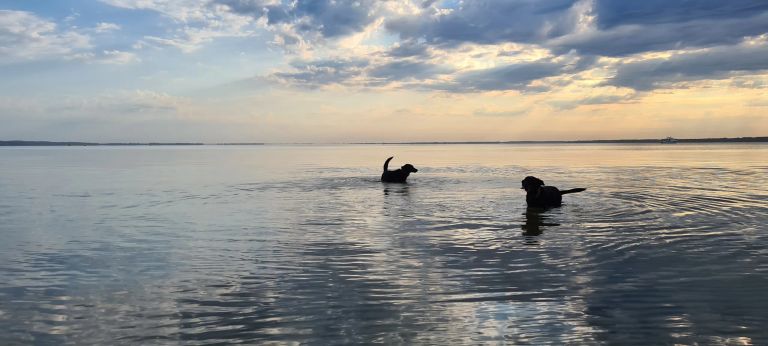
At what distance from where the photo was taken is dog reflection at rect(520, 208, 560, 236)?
13.9 m

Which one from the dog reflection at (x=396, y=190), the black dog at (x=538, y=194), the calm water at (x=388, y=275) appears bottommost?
the calm water at (x=388, y=275)

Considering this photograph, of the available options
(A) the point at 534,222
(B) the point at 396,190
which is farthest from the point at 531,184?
(B) the point at 396,190

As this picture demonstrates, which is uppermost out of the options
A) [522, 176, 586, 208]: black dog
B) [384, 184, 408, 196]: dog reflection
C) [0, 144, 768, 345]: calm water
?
[522, 176, 586, 208]: black dog

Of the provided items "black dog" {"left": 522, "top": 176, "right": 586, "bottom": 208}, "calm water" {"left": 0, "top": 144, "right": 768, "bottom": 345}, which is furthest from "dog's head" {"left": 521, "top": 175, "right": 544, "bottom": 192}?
"calm water" {"left": 0, "top": 144, "right": 768, "bottom": 345}

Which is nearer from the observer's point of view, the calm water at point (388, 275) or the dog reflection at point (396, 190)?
the calm water at point (388, 275)

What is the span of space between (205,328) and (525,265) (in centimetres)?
583

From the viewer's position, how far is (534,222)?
15.6m

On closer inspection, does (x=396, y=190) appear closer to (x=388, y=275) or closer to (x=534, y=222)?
(x=534, y=222)

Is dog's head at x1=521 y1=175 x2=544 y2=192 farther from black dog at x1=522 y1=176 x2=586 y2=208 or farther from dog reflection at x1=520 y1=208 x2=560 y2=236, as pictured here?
dog reflection at x1=520 y1=208 x2=560 y2=236

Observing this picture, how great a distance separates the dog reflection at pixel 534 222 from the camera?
13.9m

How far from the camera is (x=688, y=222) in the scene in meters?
14.9

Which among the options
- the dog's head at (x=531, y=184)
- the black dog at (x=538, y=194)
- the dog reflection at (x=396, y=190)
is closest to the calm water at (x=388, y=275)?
the black dog at (x=538, y=194)

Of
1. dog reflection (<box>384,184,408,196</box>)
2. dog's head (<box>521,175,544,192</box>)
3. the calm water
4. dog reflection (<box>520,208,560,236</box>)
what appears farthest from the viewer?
dog reflection (<box>384,184,408,196</box>)

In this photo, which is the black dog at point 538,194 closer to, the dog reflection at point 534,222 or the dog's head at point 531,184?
the dog's head at point 531,184
